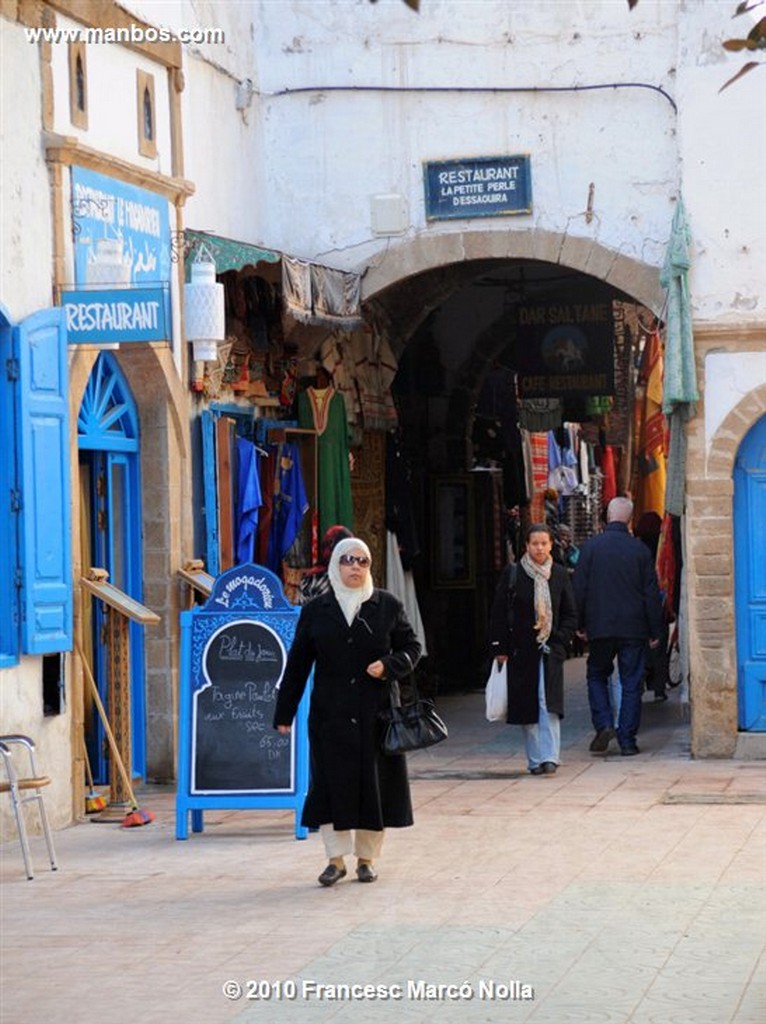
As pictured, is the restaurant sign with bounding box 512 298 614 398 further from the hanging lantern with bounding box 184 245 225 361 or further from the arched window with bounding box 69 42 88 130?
the arched window with bounding box 69 42 88 130

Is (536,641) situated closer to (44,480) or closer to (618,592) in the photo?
(618,592)

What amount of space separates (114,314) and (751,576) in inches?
194

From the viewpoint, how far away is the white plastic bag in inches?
514

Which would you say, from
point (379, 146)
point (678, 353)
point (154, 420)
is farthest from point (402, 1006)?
point (379, 146)

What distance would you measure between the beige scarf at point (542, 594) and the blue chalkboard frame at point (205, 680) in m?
2.73

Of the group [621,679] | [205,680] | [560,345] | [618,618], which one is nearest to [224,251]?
[205,680]

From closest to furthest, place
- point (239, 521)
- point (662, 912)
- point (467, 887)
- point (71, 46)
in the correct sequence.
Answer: point (662, 912) < point (467, 887) < point (71, 46) < point (239, 521)

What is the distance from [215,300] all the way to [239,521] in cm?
168

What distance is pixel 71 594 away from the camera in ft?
36.9

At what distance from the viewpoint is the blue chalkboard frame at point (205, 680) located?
10.6 metres

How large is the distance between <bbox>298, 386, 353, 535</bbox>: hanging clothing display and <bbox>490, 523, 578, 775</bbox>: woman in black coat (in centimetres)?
240

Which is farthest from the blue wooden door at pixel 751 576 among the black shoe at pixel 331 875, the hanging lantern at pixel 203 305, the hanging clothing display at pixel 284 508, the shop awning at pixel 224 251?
the black shoe at pixel 331 875

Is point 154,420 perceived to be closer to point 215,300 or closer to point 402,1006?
point 215,300

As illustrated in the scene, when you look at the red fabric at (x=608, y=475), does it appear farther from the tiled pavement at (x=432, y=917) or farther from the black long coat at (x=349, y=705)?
the black long coat at (x=349, y=705)
